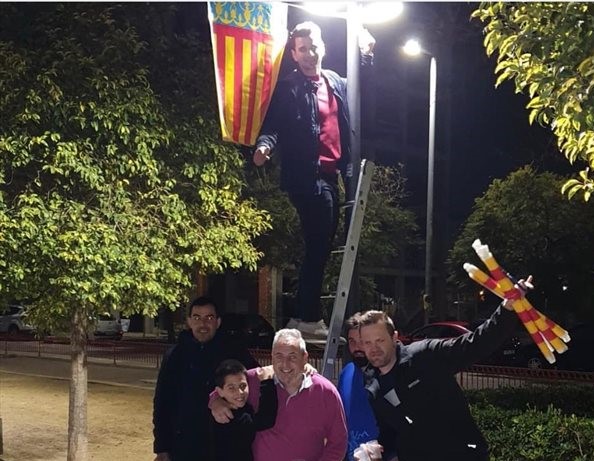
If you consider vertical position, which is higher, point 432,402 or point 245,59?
point 245,59

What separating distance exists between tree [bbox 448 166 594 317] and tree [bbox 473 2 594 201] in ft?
54.1

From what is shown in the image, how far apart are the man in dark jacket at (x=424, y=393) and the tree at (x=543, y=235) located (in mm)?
17515

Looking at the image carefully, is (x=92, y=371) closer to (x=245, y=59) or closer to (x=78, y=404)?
(x=78, y=404)

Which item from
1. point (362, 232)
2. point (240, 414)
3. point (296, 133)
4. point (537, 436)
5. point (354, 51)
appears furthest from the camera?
point (362, 232)

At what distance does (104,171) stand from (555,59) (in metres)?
4.15

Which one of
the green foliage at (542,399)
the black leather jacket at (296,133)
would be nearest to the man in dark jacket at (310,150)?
the black leather jacket at (296,133)

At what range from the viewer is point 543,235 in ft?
67.4

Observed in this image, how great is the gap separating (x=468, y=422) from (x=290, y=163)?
79.6 inches

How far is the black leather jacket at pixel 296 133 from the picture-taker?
4.61 metres

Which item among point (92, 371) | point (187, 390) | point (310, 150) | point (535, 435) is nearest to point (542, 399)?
point (535, 435)

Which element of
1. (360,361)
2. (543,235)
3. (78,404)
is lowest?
(78,404)

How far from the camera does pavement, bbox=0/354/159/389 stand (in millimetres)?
17141

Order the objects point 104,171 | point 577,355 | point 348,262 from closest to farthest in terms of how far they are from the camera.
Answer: point 348,262 → point 104,171 → point 577,355

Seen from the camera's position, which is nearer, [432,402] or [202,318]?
[432,402]
